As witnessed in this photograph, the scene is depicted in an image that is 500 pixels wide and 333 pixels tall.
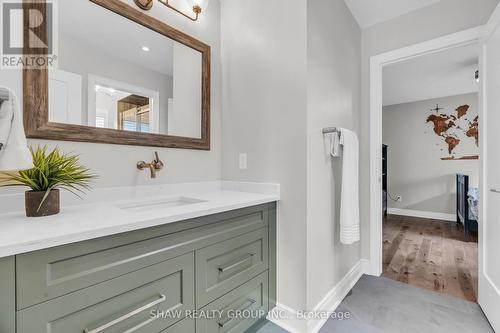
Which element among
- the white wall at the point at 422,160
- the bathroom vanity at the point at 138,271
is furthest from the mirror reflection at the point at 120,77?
the white wall at the point at 422,160

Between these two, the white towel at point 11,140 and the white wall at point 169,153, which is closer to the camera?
the white towel at point 11,140

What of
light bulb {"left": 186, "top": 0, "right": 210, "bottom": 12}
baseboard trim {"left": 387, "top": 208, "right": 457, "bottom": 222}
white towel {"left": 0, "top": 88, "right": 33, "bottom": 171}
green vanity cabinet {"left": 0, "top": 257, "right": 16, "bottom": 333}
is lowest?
baseboard trim {"left": 387, "top": 208, "right": 457, "bottom": 222}

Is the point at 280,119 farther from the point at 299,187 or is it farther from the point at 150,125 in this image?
the point at 150,125

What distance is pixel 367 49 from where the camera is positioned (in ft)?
7.65

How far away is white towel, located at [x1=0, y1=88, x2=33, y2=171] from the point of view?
2.63 feet

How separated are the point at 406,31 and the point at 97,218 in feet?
8.94

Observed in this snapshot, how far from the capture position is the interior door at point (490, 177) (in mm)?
1492

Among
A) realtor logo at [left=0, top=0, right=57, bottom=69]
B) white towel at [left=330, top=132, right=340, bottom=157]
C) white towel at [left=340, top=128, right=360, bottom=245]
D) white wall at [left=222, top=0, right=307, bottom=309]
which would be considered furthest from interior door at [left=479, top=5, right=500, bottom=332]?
realtor logo at [left=0, top=0, right=57, bottom=69]

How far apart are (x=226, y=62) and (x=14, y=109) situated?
142cm

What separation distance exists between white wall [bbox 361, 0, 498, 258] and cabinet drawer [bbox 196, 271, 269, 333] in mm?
1342

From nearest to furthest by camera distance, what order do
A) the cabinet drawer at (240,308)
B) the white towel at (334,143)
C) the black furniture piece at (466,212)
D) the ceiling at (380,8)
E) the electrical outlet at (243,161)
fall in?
the cabinet drawer at (240,308), the white towel at (334,143), the electrical outlet at (243,161), the ceiling at (380,8), the black furniture piece at (466,212)

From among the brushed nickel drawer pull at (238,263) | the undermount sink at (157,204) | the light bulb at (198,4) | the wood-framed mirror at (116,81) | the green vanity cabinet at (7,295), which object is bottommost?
the brushed nickel drawer pull at (238,263)

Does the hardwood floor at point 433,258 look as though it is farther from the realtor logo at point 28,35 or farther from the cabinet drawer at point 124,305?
the realtor logo at point 28,35

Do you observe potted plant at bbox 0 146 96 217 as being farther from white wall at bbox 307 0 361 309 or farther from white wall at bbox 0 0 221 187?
white wall at bbox 307 0 361 309
